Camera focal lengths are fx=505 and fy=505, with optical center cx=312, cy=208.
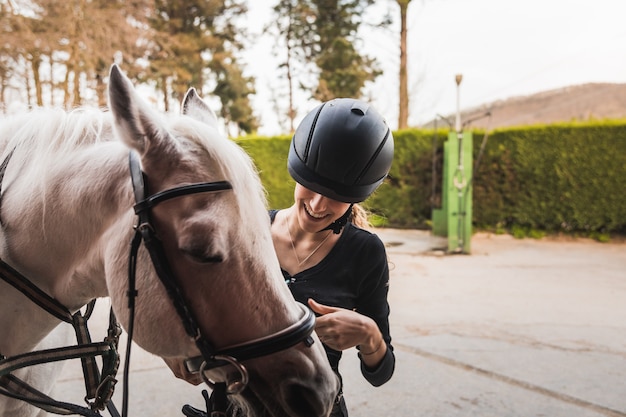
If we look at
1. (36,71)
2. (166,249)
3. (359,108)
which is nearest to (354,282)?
(359,108)

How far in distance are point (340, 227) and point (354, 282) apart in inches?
6.9

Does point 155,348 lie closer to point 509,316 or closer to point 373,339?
point 373,339

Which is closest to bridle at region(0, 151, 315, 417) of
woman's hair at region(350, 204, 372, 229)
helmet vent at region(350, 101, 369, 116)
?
helmet vent at region(350, 101, 369, 116)

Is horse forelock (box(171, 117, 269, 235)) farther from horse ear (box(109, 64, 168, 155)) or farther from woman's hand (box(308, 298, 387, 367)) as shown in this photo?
woman's hand (box(308, 298, 387, 367))

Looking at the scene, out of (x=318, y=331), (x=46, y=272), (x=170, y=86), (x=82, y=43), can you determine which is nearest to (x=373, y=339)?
(x=318, y=331)

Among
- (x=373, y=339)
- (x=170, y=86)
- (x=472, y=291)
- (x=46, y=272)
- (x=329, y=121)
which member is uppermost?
(x=170, y=86)

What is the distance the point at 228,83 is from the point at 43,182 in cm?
2261

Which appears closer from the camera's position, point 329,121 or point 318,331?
point 318,331

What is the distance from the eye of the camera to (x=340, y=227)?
1.53 meters

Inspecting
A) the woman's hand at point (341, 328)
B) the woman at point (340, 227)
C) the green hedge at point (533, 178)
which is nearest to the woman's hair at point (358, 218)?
the woman at point (340, 227)

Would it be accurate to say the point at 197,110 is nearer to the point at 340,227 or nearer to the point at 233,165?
the point at 233,165

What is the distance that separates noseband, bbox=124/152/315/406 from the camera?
1.05 m

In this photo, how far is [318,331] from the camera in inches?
51.0

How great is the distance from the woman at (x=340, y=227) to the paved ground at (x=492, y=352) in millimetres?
993
